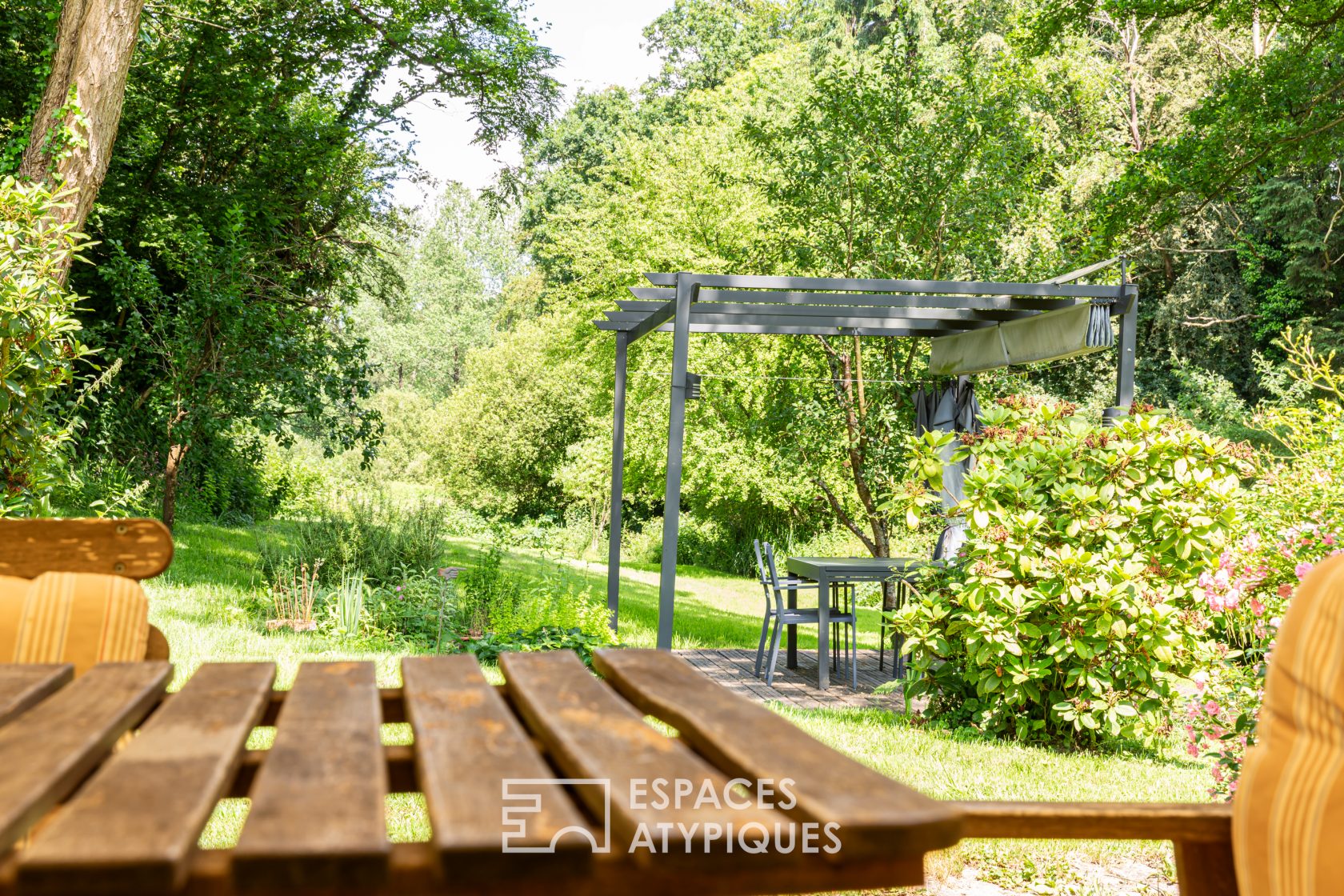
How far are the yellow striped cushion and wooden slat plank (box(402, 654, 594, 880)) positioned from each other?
2.67 feet

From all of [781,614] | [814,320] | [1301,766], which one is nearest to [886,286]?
[814,320]

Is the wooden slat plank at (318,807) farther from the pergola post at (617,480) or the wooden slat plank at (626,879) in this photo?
the pergola post at (617,480)

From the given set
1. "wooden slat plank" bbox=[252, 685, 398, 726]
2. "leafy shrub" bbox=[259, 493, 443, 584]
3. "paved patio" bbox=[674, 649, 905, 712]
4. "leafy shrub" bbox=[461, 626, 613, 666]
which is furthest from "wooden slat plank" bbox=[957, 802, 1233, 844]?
"leafy shrub" bbox=[259, 493, 443, 584]

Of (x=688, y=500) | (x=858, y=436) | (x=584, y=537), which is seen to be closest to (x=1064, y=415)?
(x=858, y=436)

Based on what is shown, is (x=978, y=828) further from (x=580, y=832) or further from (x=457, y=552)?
(x=457, y=552)

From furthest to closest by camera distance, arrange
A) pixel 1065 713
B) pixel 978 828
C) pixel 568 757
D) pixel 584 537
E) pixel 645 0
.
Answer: pixel 645 0 → pixel 584 537 → pixel 1065 713 → pixel 978 828 → pixel 568 757

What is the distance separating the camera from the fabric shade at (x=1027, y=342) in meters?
6.38

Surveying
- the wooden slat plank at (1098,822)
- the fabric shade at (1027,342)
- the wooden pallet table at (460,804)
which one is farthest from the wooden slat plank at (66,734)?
the fabric shade at (1027,342)

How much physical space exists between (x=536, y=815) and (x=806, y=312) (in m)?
6.62

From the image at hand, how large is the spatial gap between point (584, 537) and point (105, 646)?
629 inches

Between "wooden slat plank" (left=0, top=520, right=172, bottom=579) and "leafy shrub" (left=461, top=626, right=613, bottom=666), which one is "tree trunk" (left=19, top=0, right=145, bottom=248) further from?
"wooden slat plank" (left=0, top=520, right=172, bottom=579)

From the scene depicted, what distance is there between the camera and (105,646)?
177 cm

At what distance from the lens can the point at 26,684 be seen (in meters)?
1.15

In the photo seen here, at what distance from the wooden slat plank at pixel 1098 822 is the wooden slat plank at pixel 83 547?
57.4 inches
